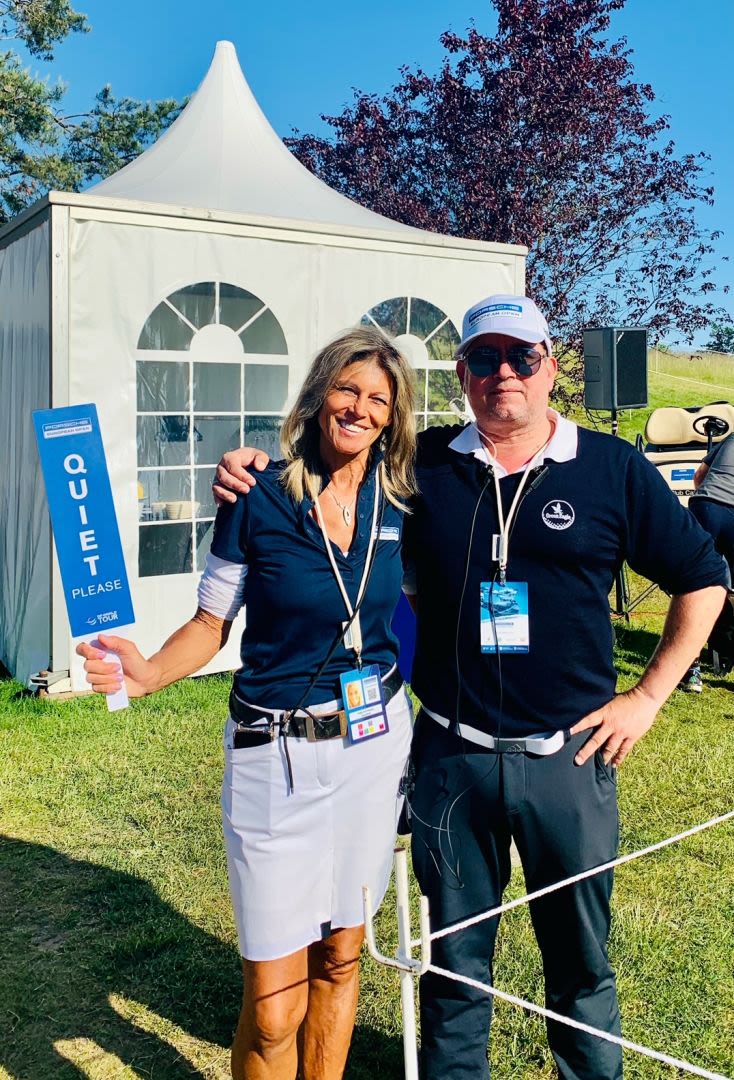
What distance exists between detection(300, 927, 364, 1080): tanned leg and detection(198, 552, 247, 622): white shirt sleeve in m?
0.78

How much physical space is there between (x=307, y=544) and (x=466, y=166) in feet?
42.3

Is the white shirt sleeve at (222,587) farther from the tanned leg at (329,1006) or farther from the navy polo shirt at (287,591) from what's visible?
the tanned leg at (329,1006)

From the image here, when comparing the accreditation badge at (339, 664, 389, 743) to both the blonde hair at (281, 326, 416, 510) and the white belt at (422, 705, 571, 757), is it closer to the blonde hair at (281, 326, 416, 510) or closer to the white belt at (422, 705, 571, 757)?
the white belt at (422, 705, 571, 757)

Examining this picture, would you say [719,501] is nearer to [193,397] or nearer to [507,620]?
[193,397]

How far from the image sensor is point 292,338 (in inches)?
254

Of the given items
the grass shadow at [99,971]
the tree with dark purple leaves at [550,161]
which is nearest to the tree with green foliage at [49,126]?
the tree with dark purple leaves at [550,161]

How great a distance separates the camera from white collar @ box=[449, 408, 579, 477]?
2021mm

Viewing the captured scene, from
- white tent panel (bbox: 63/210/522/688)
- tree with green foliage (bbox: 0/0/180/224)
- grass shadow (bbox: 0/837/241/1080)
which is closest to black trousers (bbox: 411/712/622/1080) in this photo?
grass shadow (bbox: 0/837/241/1080)

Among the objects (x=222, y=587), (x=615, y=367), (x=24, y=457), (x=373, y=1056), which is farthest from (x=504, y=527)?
(x=615, y=367)

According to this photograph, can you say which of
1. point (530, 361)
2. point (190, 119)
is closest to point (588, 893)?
point (530, 361)

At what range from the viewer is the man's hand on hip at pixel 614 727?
6.59ft

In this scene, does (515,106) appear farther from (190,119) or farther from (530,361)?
(530,361)

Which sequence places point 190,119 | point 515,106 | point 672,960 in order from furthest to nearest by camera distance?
point 515,106, point 190,119, point 672,960

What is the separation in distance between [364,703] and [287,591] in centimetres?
29
